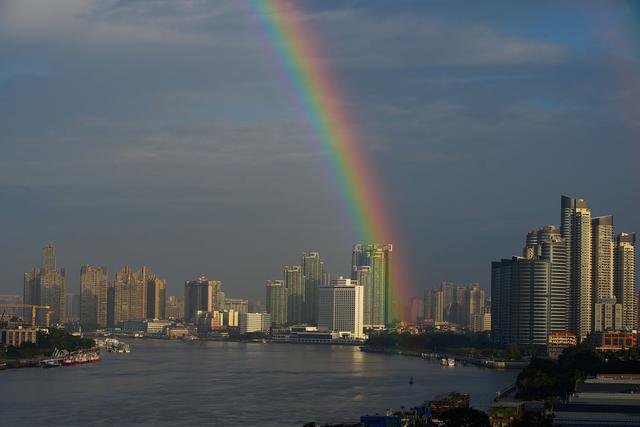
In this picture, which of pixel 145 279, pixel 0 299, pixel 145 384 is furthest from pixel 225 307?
pixel 145 384

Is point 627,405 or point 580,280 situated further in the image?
point 580,280

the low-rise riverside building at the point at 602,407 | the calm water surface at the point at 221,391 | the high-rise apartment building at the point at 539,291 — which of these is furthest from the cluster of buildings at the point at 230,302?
the low-rise riverside building at the point at 602,407

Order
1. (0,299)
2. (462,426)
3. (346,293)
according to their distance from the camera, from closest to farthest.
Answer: (462,426) < (346,293) < (0,299)

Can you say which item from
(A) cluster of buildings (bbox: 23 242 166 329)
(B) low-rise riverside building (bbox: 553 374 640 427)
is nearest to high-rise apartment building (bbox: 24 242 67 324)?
(A) cluster of buildings (bbox: 23 242 166 329)

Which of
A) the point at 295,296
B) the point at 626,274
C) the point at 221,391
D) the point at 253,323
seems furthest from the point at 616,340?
the point at 295,296

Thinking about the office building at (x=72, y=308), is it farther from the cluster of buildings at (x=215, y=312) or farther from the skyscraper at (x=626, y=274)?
the skyscraper at (x=626, y=274)

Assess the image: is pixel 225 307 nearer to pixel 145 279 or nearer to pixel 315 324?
pixel 145 279
